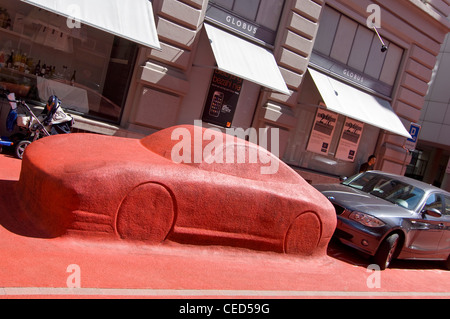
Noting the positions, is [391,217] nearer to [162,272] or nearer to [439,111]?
[162,272]

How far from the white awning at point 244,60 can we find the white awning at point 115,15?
5.60 ft

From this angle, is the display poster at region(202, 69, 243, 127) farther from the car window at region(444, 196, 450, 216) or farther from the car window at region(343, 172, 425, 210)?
the car window at region(444, 196, 450, 216)

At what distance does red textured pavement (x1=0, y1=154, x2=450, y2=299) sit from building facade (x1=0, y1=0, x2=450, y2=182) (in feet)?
14.7

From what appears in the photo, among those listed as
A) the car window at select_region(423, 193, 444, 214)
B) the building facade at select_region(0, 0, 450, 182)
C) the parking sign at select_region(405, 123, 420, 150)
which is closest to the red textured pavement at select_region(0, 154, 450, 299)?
the car window at select_region(423, 193, 444, 214)

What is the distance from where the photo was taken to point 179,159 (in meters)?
5.67

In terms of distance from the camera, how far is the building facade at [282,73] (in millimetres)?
10789

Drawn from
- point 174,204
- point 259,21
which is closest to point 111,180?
point 174,204

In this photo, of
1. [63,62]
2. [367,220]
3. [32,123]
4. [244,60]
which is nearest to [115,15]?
[63,62]

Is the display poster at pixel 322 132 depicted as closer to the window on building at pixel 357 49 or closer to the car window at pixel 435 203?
the window on building at pixel 357 49

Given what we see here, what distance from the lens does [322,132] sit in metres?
15.0

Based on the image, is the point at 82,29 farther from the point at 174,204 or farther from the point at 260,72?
the point at 174,204

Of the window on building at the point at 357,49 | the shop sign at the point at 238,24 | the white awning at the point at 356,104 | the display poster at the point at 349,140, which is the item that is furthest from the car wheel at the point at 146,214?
the display poster at the point at 349,140

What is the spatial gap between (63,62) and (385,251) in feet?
26.1

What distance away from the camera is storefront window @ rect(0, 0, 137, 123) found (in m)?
9.70
